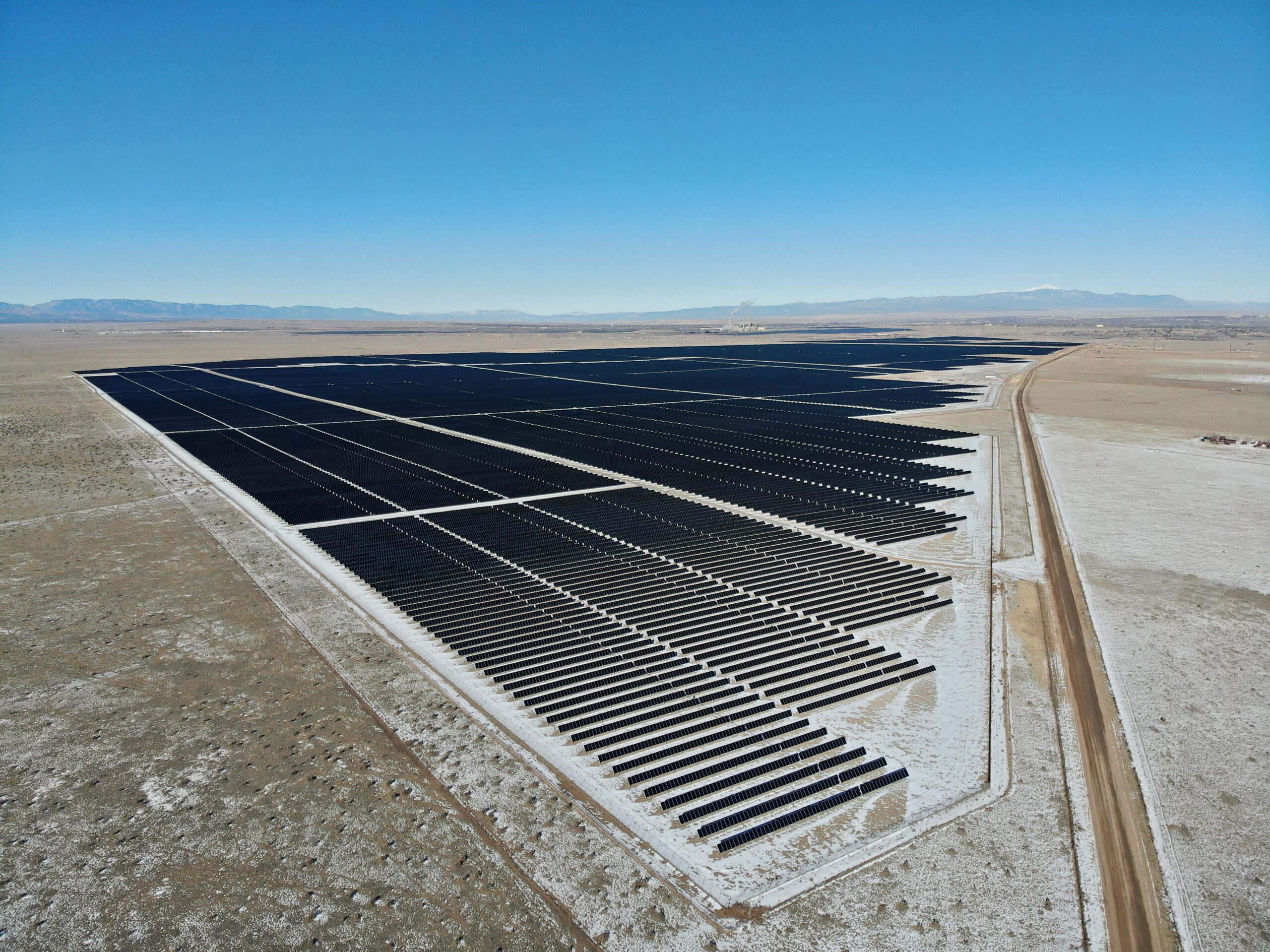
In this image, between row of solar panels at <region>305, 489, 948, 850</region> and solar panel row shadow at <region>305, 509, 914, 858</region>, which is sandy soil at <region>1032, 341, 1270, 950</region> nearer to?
row of solar panels at <region>305, 489, 948, 850</region>

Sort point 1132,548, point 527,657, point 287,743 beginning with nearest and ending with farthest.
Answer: point 287,743 → point 527,657 → point 1132,548

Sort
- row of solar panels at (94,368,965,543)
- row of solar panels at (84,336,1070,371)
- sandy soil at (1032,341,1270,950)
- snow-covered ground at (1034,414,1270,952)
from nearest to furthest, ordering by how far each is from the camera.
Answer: snow-covered ground at (1034,414,1270,952) → sandy soil at (1032,341,1270,950) → row of solar panels at (94,368,965,543) → row of solar panels at (84,336,1070,371)

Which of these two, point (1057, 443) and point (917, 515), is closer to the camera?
point (917, 515)

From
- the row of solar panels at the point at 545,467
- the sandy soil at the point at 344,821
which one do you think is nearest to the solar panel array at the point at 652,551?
the row of solar panels at the point at 545,467

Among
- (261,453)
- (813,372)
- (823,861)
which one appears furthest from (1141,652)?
(813,372)

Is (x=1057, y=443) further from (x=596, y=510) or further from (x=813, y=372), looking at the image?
(x=813, y=372)

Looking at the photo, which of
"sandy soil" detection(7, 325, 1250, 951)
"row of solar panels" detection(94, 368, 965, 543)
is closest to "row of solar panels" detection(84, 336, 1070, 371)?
"row of solar panels" detection(94, 368, 965, 543)
